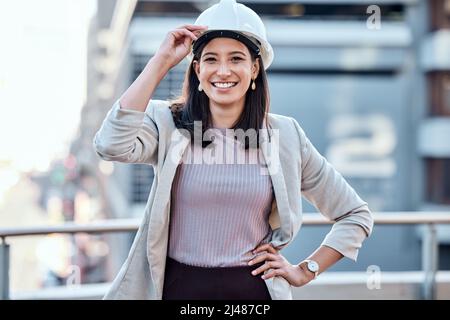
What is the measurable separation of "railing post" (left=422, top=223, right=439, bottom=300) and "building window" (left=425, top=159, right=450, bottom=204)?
14508mm

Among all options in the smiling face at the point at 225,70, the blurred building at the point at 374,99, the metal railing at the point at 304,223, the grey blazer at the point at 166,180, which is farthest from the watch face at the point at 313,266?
the blurred building at the point at 374,99

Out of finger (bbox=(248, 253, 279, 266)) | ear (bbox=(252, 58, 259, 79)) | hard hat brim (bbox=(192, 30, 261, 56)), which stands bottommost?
finger (bbox=(248, 253, 279, 266))

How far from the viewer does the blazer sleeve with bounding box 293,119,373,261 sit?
67.4 inches

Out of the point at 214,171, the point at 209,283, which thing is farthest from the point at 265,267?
the point at 214,171

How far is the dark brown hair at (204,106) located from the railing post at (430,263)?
213 centimetres

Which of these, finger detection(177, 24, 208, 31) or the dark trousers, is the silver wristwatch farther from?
finger detection(177, 24, 208, 31)

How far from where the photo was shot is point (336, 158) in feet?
58.0

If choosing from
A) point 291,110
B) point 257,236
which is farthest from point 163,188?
point 291,110

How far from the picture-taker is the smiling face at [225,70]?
5.11 feet

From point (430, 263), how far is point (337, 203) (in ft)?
6.73

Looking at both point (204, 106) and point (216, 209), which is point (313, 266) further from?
point (204, 106)

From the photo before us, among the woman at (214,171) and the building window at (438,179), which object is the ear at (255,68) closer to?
the woman at (214,171)

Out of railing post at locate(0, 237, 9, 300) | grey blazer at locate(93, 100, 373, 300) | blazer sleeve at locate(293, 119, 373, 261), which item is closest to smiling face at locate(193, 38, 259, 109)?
grey blazer at locate(93, 100, 373, 300)

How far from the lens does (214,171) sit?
1.55 meters
